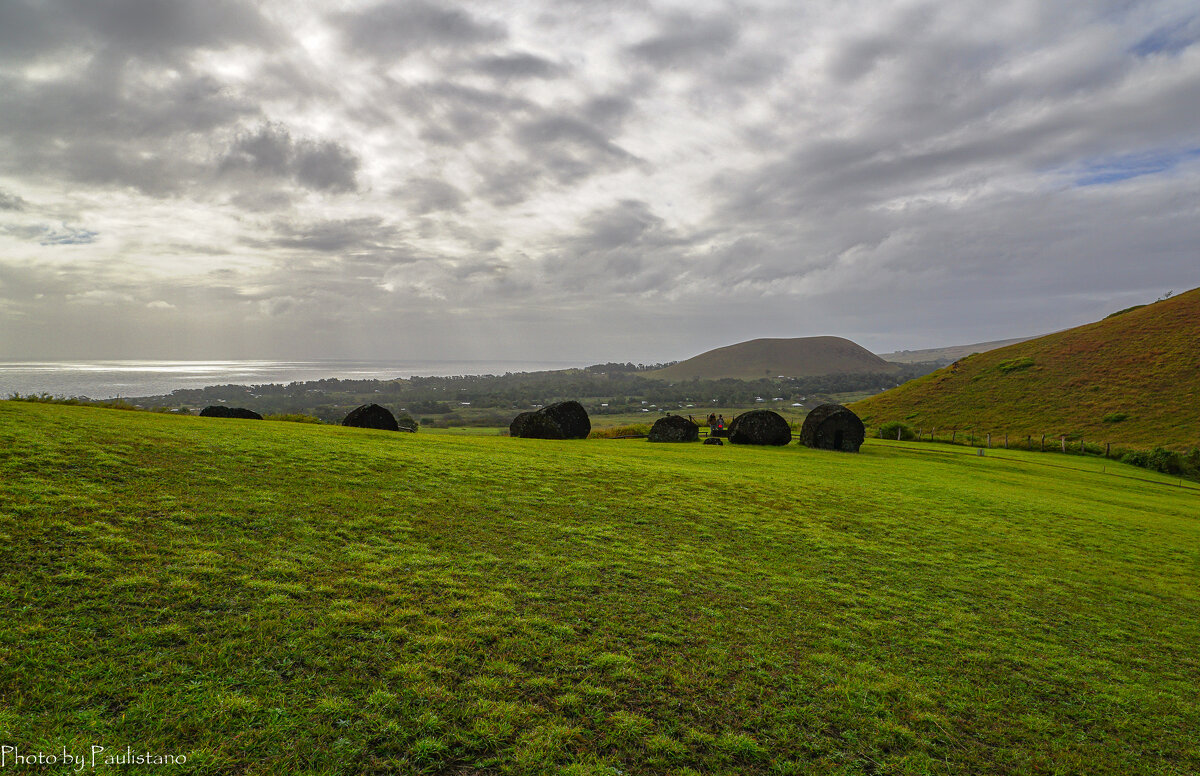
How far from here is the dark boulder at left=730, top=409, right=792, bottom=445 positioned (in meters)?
31.9

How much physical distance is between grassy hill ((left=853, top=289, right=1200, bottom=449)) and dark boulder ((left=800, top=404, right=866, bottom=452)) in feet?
125

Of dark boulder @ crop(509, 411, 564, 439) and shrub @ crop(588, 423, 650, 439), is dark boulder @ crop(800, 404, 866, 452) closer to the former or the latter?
shrub @ crop(588, 423, 650, 439)

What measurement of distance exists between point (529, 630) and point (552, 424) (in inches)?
915

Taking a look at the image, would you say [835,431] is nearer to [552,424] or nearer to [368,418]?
[552,424]

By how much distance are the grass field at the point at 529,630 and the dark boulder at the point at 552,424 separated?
16.5 m

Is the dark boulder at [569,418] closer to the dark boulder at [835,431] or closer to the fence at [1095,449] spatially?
the dark boulder at [835,431]

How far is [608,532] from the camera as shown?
10227 mm

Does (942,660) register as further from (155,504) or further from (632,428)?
(632,428)

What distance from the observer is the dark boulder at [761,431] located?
105 feet

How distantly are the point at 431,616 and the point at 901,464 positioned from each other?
86.0ft

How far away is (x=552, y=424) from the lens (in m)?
29.3

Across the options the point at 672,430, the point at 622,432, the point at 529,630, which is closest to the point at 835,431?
the point at 672,430

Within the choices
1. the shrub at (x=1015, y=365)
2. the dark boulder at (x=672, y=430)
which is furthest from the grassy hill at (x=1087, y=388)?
the dark boulder at (x=672, y=430)

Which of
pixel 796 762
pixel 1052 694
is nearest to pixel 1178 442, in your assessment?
pixel 1052 694
